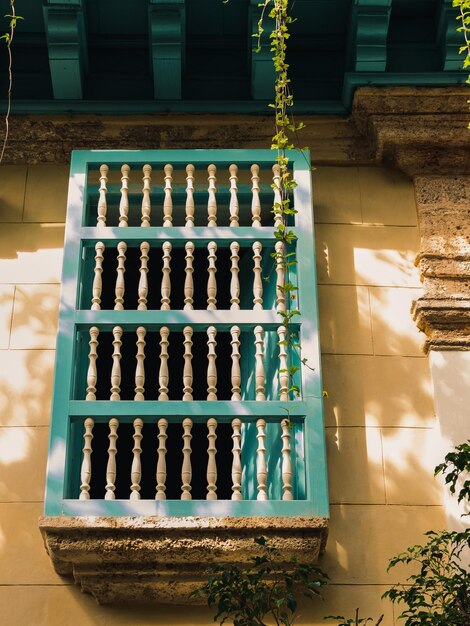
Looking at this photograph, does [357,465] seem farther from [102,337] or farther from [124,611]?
[102,337]

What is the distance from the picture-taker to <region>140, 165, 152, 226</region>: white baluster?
18.1ft

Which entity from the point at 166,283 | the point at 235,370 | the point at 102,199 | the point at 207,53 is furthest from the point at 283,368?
the point at 207,53

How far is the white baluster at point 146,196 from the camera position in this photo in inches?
218

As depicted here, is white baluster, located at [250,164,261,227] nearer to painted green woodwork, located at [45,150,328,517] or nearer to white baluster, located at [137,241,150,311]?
painted green woodwork, located at [45,150,328,517]

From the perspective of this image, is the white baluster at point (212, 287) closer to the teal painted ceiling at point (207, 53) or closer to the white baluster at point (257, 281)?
the white baluster at point (257, 281)

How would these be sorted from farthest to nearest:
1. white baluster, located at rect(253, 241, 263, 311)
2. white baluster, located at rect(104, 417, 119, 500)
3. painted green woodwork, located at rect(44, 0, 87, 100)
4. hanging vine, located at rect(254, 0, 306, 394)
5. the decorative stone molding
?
painted green woodwork, located at rect(44, 0, 87, 100), white baluster, located at rect(253, 241, 263, 311), hanging vine, located at rect(254, 0, 306, 394), white baluster, located at rect(104, 417, 119, 500), the decorative stone molding

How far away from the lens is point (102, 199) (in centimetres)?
559

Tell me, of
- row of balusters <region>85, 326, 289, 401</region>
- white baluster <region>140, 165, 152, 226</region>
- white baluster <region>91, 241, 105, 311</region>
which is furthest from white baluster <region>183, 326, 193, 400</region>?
white baluster <region>140, 165, 152, 226</region>

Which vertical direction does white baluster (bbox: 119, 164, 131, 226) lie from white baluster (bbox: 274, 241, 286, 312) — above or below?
above

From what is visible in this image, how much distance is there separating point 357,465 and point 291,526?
0.61 m

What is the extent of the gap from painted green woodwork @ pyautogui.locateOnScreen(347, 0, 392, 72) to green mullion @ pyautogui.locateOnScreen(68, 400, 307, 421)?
2000 mm

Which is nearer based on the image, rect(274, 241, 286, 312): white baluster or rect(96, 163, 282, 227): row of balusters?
rect(274, 241, 286, 312): white baluster

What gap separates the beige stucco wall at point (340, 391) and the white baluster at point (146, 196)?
525 mm

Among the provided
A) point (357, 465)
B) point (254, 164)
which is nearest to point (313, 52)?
point (254, 164)
